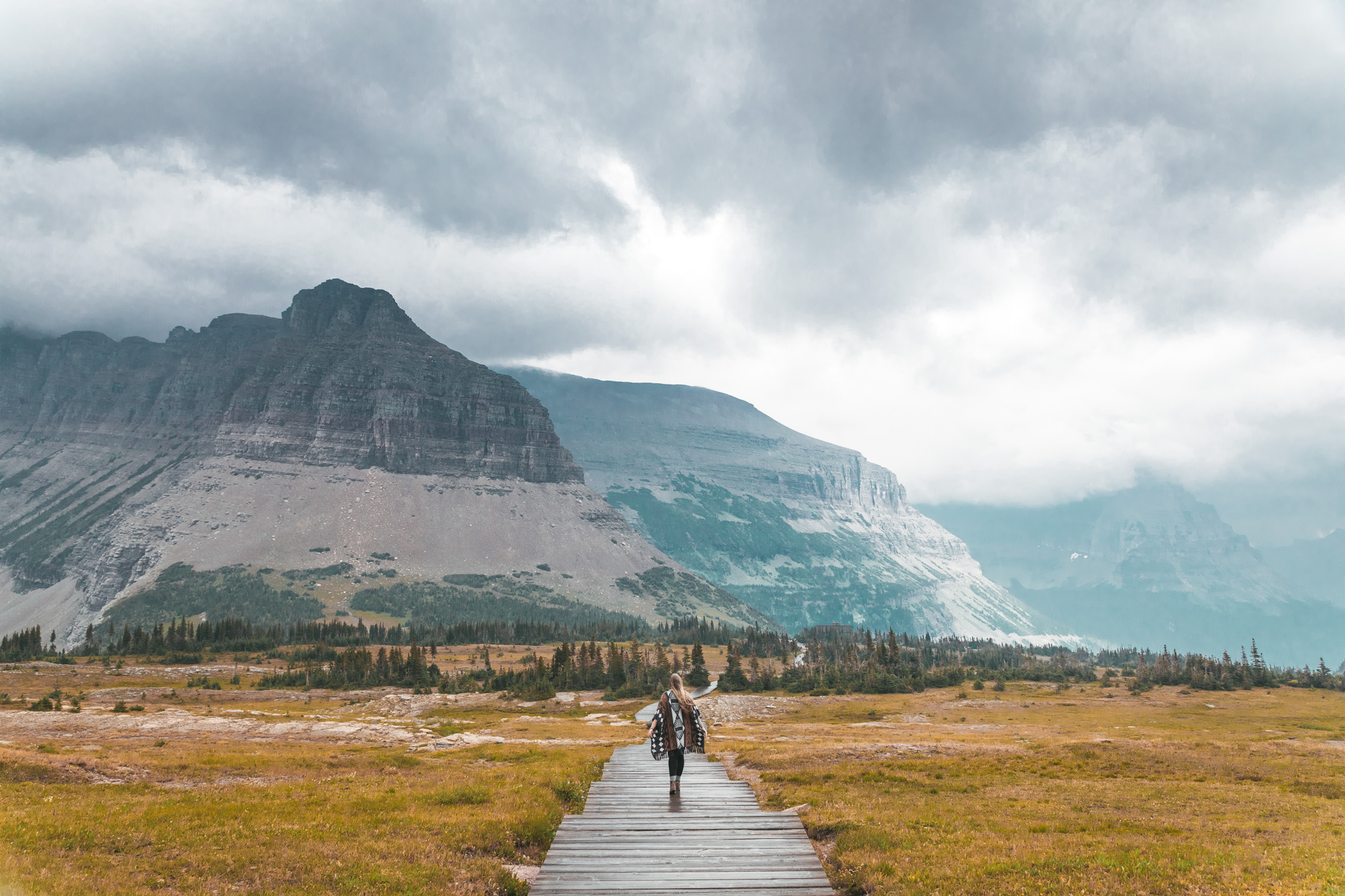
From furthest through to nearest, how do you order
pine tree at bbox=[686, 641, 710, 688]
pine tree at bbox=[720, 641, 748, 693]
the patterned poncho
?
pine tree at bbox=[686, 641, 710, 688], pine tree at bbox=[720, 641, 748, 693], the patterned poncho

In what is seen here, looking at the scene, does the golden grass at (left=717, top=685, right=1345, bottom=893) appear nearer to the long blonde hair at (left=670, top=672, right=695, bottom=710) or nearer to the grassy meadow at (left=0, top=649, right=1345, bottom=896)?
the grassy meadow at (left=0, top=649, right=1345, bottom=896)

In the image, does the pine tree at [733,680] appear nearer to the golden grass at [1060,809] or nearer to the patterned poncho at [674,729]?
the golden grass at [1060,809]

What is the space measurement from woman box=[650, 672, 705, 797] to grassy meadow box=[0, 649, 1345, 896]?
4069 mm

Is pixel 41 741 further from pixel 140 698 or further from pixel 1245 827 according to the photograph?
pixel 1245 827

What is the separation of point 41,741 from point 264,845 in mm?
73256

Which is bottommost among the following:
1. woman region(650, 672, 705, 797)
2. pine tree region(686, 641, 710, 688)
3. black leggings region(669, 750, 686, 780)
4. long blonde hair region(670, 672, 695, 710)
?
pine tree region(686, 641, 710, 688)

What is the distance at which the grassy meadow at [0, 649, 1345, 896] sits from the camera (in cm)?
1908

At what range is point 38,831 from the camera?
2180 centimetres

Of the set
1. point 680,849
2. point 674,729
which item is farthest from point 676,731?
point 680,849

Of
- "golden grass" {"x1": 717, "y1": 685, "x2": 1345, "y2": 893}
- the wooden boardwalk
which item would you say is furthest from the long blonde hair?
"golden grass" {"x1": 717, "y1": 685, "x2": 1345, "y2": 893}

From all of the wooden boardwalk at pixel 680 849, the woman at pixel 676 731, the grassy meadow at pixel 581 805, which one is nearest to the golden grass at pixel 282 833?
the grassy meadow at pixel 581 805

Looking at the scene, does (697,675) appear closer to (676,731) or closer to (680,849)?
(676,731)

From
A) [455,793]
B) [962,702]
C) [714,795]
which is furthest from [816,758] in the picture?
[962,702]

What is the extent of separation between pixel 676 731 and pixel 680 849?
26.1 feet
